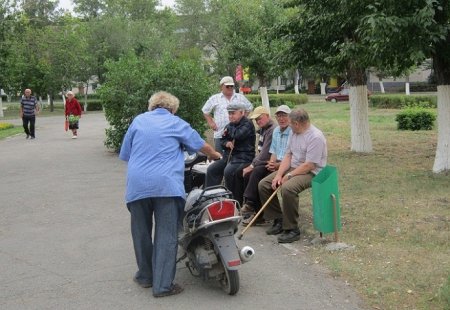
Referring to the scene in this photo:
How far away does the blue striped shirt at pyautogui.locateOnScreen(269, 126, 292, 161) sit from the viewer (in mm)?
6976

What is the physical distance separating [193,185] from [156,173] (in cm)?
177

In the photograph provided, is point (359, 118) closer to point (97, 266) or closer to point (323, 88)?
point (97, 266)

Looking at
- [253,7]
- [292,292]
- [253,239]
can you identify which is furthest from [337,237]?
[253,7]

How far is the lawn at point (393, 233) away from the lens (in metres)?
4.78

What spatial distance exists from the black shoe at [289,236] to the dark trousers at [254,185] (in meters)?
0.80

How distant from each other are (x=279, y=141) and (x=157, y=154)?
2.59m

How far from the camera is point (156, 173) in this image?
4.72 meters

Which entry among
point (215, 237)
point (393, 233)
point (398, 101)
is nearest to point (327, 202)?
point (393, 233)

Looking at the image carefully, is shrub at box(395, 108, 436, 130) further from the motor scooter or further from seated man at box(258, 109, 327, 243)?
the motor scooter

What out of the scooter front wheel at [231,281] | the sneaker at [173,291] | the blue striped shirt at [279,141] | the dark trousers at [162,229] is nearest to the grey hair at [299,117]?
the blue striped shirt at [279,141]

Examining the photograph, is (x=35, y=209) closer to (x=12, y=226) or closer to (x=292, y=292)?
(x=12, y=226)

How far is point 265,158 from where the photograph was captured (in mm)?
7207

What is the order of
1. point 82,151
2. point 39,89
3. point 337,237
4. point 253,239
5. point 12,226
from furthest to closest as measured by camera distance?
1. point 39,89
2. point 82,151
3. point 12,226
4. point 253,239
5. point 337,237

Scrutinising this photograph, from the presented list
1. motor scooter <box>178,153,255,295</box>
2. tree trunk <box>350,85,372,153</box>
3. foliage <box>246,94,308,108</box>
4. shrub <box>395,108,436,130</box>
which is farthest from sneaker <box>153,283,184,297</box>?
foliage <box>246,94,308,108</box>
